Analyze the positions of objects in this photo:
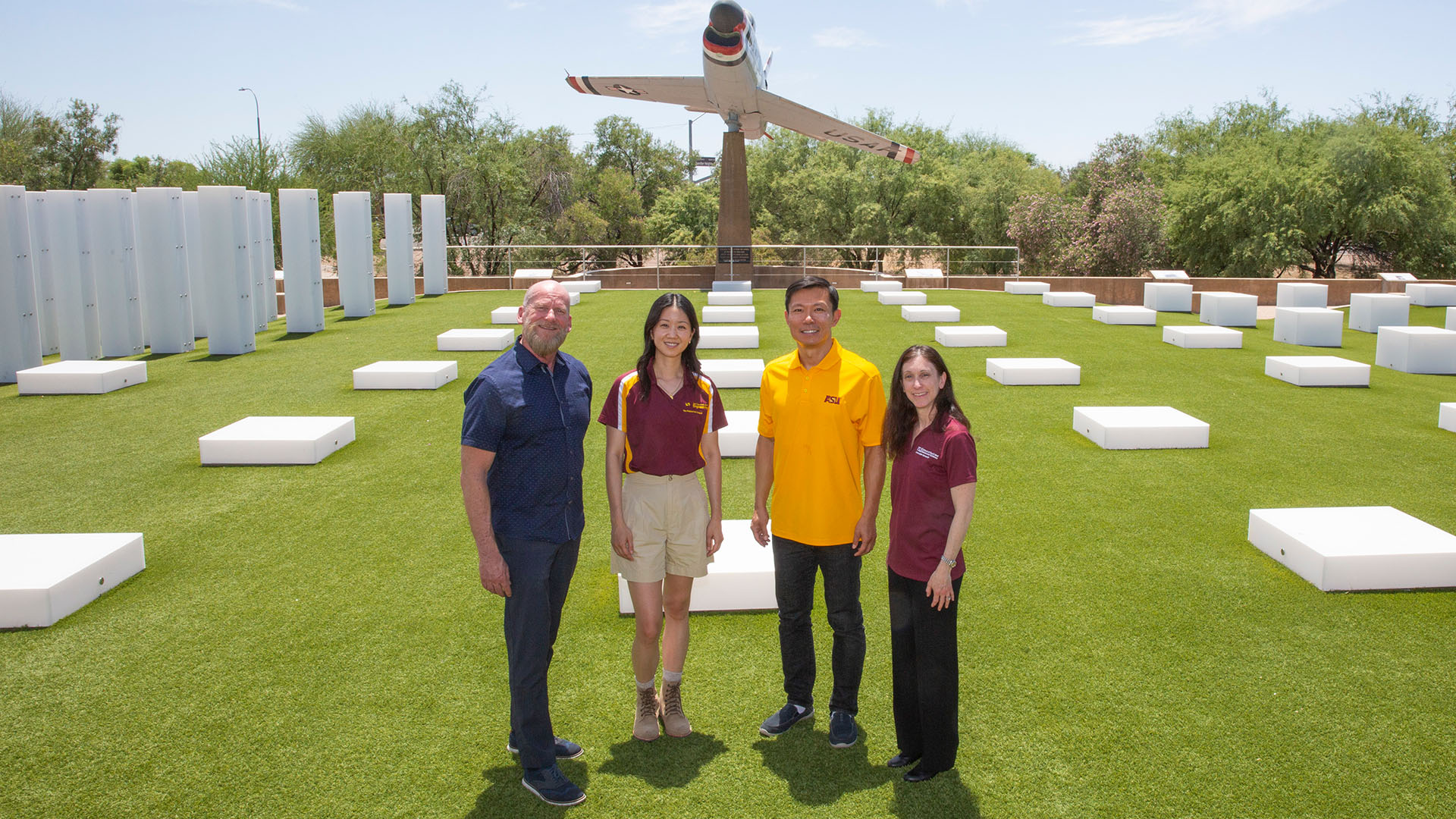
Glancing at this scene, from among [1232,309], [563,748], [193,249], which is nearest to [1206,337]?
[1232,309]

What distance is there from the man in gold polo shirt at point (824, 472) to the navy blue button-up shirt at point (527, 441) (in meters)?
0.77

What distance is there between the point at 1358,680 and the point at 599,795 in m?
3.57

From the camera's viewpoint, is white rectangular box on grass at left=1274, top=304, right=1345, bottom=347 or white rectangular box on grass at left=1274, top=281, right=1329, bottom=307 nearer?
white rectangular box on grass at left=1274, top=304, right=1345, bottom=347

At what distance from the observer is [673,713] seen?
4059 mm

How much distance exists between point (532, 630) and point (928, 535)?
58.7 inches

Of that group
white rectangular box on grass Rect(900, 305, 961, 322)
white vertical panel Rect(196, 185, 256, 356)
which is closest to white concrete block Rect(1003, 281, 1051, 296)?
white rectangular box on grass Rect(900, 305, 961, 322)

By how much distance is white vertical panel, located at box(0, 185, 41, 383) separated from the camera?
1236 centimetres

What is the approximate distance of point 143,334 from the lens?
15406 millimetres

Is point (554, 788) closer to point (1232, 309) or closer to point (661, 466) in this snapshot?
point (661, 466)

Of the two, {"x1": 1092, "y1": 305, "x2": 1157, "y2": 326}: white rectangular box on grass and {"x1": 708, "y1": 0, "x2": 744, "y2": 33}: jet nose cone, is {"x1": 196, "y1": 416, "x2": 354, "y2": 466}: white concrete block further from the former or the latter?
{"x1": 708, "y1": 0, "x2": 744, "y2": 33}: jet nose cone

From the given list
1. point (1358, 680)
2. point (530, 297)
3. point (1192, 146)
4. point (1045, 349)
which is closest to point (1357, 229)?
point (1192, 146)

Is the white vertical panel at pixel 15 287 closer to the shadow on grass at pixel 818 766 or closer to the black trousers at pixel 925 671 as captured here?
the shadow on grass at pixel 818 766

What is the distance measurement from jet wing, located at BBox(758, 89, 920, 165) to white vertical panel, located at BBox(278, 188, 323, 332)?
1365 centimetres

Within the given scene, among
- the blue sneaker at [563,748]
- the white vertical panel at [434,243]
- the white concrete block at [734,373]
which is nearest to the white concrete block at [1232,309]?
the white concrete block at [734,373]
